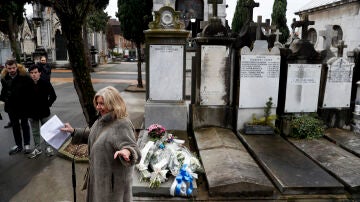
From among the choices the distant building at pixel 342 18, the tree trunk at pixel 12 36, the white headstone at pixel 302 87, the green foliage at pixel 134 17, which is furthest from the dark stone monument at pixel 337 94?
the tree trunk at pixel 12 36

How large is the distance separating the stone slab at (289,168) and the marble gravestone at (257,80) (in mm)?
762

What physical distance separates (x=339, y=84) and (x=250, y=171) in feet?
13.1

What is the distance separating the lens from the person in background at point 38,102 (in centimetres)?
583

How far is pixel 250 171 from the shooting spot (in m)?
4.49

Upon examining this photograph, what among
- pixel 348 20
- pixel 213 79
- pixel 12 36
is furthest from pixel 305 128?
pixel 12 36

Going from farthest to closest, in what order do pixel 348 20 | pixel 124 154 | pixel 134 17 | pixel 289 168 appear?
pixel 134 17
pixel 348 20
pixel 289 168
pixel 124 154

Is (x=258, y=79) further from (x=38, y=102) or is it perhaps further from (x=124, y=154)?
(x=124, y=154)

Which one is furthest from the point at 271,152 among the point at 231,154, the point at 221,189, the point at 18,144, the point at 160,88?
the point at 18,144

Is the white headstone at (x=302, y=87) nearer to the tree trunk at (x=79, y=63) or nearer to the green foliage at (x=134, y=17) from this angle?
the tree trunk at (x=79, y=63)

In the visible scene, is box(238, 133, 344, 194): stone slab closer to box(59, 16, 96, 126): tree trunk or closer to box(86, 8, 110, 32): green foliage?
box(59, 16, 96, 126): tree trunk

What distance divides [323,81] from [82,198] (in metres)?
5.74

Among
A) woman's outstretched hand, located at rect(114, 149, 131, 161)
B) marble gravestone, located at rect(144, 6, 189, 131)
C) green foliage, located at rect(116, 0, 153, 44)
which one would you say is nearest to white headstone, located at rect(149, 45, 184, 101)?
marble gravestone, located at rect(144, 6, 189, 131)

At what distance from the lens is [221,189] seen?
13.5 feet

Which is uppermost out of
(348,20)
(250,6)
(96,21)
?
(96,21)
